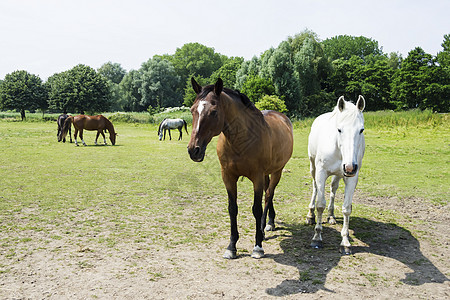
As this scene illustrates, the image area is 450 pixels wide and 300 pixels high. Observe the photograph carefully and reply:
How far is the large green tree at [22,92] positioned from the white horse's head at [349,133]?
5366 cm

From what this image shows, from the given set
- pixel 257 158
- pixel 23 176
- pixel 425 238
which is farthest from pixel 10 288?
pixel 23 176

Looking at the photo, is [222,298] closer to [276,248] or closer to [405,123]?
[276,248]

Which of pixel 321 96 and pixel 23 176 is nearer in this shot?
pixel 23 176

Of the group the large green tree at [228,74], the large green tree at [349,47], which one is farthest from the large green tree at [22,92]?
the large green tree at [349,47]

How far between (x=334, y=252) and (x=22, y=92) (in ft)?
188

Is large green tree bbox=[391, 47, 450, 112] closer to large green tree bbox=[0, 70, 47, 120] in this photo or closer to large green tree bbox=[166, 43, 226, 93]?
large green tree bbox=[166, 43, 226, 93]

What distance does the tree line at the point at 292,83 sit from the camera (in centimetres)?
3975

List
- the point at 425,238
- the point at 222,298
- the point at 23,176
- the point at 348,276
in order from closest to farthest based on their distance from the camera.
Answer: the point at 222,298, the point at 348,276, the point at 425,238, the point at 23,176

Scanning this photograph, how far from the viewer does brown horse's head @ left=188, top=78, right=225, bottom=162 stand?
3217 mm

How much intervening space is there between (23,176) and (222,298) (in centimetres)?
828

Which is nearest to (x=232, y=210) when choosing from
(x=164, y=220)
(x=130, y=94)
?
(x=164, y=220)

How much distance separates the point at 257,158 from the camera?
12.4ft

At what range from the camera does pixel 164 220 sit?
5418 millimetres

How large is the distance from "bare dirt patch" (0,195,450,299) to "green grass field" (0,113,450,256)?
0.57ft
